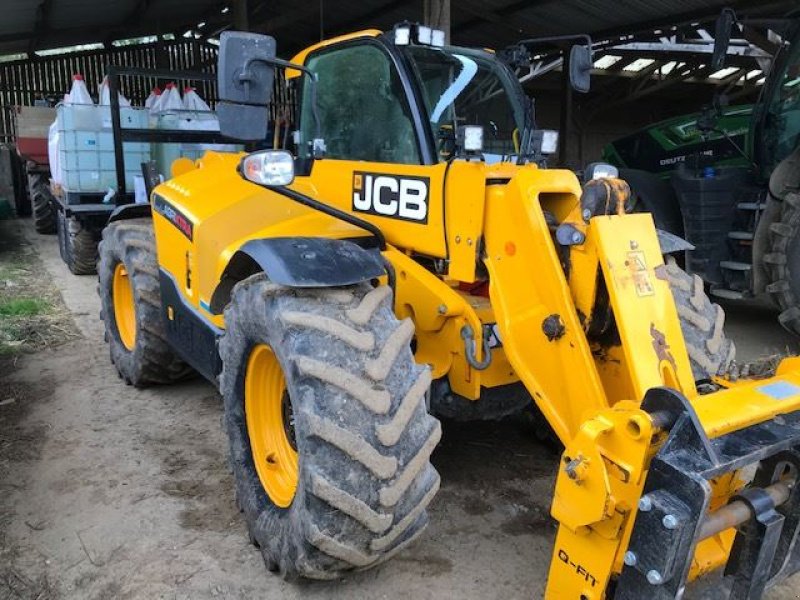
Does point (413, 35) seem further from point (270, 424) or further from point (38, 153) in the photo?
point (38, 153)

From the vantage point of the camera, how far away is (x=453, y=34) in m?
13.0

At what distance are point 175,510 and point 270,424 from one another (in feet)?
2.22

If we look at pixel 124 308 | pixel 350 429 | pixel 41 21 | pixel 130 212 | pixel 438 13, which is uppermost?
pixel 41 21

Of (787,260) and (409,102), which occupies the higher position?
(409,102)

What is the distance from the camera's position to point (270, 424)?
2.98 metres

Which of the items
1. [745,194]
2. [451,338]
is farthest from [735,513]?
[745,194]

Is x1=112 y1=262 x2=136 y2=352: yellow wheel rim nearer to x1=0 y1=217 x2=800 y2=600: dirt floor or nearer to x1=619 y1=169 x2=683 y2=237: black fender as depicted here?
x1=0 y1=217 x2=800 y2=600: dirt floor

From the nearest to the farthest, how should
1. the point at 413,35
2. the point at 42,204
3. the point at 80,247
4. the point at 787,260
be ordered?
the point at 413,35 < the point at 787,260 < the point at 80,247 < the point at 42,204

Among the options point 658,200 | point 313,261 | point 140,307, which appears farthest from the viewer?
point 658,200

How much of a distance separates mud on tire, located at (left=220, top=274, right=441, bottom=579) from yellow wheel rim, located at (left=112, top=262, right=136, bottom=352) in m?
2.74

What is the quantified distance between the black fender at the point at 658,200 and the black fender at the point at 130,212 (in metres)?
4.50

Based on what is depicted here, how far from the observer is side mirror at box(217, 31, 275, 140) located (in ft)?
8.63

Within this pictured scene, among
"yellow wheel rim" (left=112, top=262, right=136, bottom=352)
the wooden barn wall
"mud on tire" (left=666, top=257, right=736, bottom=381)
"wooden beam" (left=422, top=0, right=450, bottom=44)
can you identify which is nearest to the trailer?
the wooden barn wall

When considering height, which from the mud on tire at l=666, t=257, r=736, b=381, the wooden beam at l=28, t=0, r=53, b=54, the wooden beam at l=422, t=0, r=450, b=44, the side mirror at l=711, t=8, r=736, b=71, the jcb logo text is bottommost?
the mud on tire at l=666, t=257, r=736, b=381
